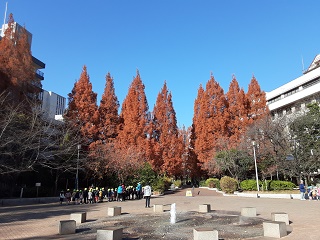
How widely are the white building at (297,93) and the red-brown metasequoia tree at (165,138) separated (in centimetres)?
1543

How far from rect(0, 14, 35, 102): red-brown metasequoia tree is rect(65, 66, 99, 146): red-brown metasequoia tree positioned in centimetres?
522

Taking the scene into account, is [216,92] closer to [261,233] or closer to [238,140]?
[238,140]

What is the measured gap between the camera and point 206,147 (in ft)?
135

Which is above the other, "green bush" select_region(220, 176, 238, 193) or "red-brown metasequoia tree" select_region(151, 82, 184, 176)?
"red-brown metasequoia tree" select_region(151, 82, 184, 176)

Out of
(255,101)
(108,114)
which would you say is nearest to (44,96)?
(108,114)

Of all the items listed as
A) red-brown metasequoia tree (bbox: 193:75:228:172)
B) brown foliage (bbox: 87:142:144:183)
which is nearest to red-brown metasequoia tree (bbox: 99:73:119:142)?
brown foliage (bbox: 87:142:144:183)

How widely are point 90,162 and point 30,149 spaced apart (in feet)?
23.6

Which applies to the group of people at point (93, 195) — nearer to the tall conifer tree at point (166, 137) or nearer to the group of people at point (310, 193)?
the tall conifer tree at point (166, 137)

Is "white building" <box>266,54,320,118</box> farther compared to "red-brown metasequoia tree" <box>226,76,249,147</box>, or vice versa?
"white building" <box>266,54,320,118</box>

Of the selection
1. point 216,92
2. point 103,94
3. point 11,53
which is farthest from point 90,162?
point 216,92

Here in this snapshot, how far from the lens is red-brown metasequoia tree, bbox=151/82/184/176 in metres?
39.6

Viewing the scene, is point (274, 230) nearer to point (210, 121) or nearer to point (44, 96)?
point (210, 121)

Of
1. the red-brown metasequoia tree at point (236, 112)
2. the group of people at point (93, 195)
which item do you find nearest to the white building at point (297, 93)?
the red-brown metasequoia tree at point (236, 112)

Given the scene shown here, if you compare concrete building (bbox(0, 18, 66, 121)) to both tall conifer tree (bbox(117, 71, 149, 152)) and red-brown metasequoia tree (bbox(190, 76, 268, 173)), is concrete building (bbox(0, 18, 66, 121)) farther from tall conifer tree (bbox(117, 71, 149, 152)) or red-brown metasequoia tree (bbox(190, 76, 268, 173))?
red-brown metasequoia tree (bbox(190, 76, 268, 173))
